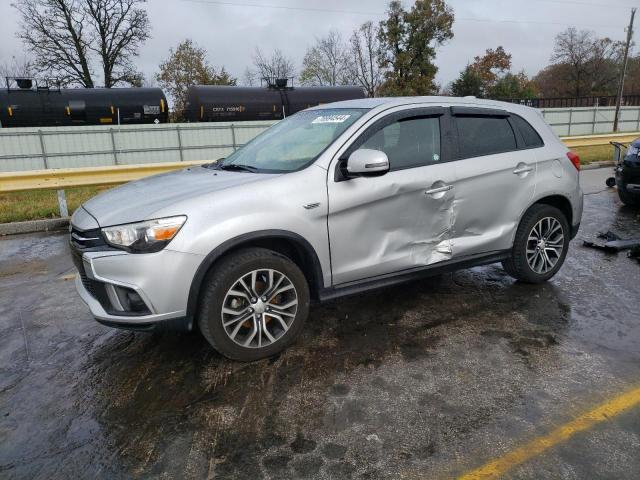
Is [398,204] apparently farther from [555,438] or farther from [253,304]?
[555,438]

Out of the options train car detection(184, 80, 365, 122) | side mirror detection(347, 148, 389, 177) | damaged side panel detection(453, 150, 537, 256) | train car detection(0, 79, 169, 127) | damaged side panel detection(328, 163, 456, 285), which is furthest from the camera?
train car detection(184, 80, 365, 122)

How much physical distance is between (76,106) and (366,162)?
72.2 ft

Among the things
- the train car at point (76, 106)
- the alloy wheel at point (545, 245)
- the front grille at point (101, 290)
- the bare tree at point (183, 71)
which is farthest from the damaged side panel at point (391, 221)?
the bare tree at point (183, 71)

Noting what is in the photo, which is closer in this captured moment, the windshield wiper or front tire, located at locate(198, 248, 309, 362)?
front tire, located at locate(198, 248, 309, 362)

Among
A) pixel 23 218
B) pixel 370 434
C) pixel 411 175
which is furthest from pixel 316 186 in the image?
pixel 23 218

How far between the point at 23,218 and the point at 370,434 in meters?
8.01

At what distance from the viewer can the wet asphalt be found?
7.94 ft

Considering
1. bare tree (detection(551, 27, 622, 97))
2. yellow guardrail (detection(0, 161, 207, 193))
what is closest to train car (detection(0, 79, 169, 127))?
yellow guardrail (detection(0, 161, 207, 193))

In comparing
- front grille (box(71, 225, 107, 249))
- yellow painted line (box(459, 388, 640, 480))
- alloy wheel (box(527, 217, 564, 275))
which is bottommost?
yellow painted line (box(459, 388, 640, 480))

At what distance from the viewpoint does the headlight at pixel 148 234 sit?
2.95m

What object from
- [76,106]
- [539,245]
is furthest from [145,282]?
[76,106]

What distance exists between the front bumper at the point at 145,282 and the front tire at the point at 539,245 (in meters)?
3.00

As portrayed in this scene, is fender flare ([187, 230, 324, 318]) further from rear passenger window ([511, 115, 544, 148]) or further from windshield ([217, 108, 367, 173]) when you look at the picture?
rear passenger window ([511, 115, 544, 148])

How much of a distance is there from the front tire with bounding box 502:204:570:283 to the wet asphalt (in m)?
0.18
